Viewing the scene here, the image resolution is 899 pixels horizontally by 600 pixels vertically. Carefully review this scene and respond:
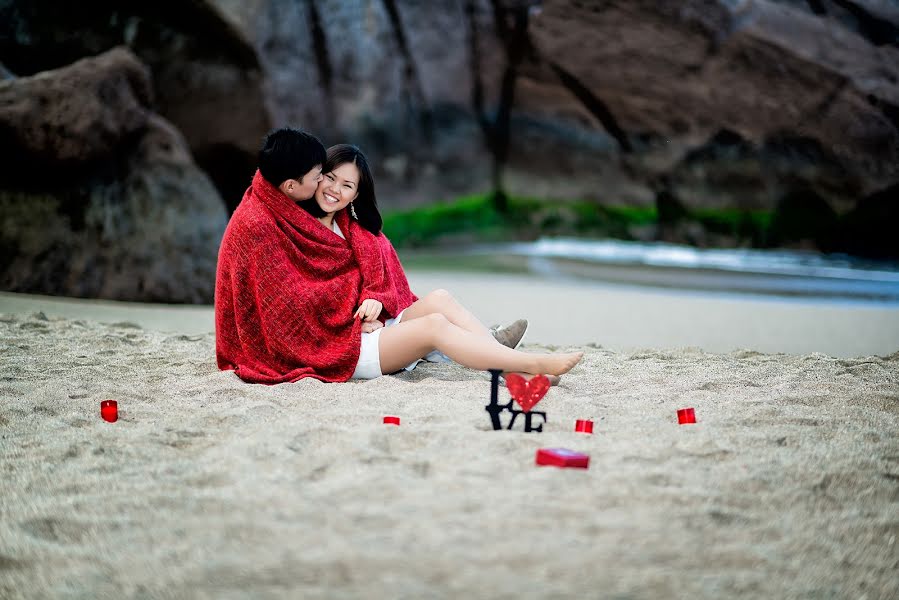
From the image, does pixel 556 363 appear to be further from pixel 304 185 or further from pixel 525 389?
pixel 304 185

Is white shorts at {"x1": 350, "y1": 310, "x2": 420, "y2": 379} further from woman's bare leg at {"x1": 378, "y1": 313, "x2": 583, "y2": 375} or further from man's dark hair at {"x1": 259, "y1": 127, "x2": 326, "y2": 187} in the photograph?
man's dark hair at {"x1": 259, "y1": 127, "x2": 326, "y2": 187}

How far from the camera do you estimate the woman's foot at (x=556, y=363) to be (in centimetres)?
241

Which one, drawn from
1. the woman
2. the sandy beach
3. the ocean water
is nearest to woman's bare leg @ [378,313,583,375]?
the woman

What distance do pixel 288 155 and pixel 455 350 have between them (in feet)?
2.82

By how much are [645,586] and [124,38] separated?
6.68m

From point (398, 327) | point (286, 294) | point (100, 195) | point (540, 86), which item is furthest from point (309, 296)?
point (540, 86)

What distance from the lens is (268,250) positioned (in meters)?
2.65

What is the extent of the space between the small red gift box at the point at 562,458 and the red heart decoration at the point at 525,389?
0.30 meters

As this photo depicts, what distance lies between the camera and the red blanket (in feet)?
8.67

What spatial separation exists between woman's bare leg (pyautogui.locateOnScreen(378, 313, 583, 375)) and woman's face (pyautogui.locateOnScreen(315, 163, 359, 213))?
1.65 feet

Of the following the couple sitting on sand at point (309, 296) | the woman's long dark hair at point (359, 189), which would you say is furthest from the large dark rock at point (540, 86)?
the couple sitting on sand at point (309, 296)

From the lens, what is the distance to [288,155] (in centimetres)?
267

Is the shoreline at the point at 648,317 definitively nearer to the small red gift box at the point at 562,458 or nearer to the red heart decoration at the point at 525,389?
the red heart decoration at the point at 525,389

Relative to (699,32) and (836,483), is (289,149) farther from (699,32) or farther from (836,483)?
(699,32)
